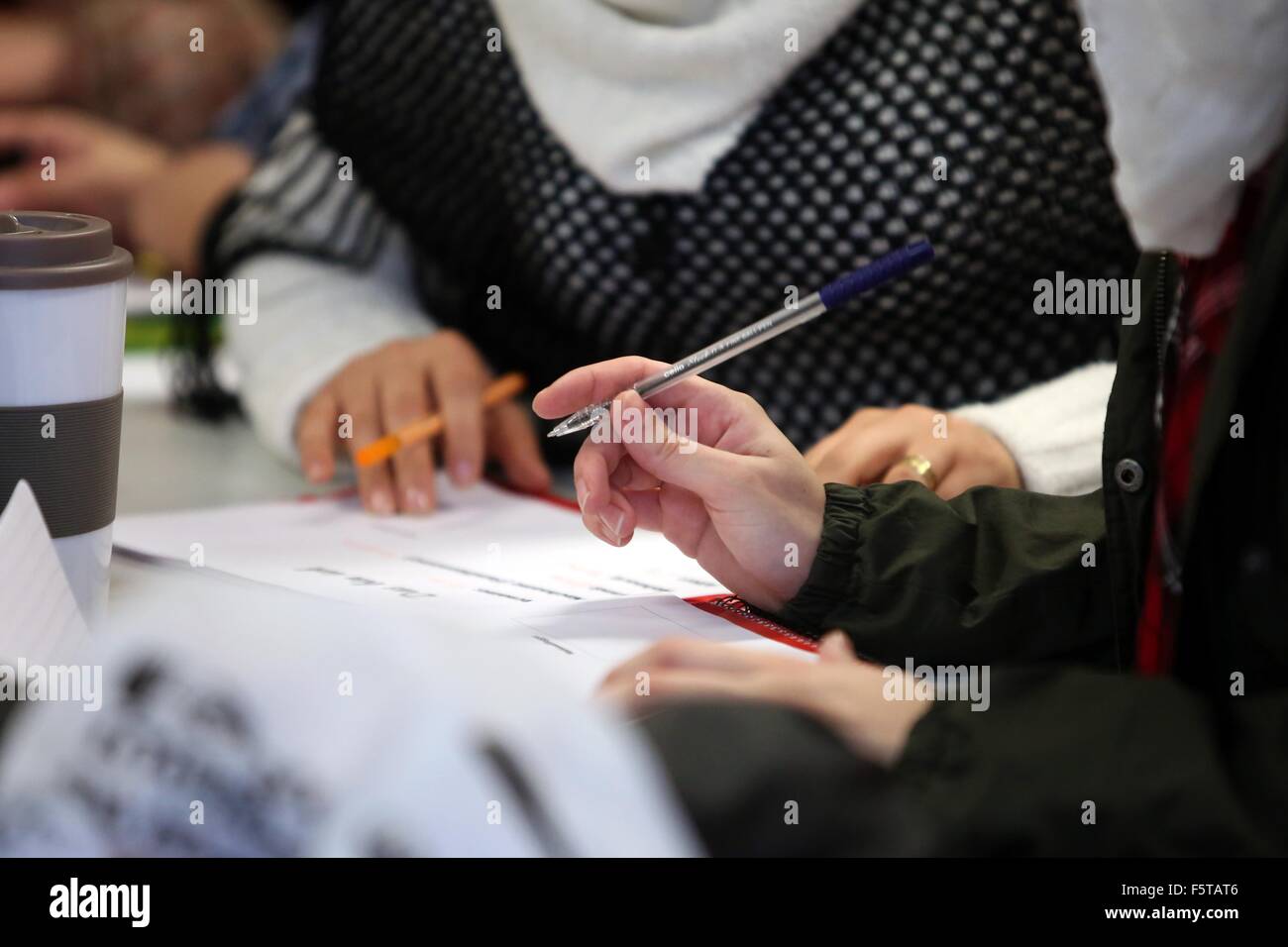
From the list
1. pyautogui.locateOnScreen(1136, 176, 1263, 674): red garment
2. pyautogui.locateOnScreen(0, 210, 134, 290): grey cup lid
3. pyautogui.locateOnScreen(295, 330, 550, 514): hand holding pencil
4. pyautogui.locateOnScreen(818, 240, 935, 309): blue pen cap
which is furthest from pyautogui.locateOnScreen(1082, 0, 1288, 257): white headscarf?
pyautogui.locateOnScreen(295, 330, 550, 514): hand holding pencil

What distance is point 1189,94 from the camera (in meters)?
0.41

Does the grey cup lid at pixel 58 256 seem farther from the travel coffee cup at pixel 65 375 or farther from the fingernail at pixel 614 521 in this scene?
the fingernail at pixel 614 521

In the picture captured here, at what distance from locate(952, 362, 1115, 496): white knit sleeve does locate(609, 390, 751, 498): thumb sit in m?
0.20

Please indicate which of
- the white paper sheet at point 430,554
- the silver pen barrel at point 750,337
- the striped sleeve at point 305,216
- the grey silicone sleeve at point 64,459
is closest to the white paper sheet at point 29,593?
the grey silicone sleeve at point 64,459

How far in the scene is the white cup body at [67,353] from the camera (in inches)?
20.2

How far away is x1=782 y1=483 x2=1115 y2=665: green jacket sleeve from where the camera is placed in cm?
58

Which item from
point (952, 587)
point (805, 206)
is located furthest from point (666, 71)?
point (952, 587)

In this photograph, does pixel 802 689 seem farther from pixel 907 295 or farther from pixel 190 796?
pixel 907 295

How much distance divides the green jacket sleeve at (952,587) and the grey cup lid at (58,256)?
0.32 m

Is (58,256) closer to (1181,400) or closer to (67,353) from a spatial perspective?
(67,353)

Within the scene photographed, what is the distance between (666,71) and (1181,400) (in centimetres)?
44

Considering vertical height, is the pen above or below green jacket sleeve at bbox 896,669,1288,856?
above

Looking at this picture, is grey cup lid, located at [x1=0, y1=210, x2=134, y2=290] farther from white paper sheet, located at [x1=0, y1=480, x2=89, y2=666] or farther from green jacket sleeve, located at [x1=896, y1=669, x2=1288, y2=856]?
green jacket sleeve, located at [x1=896, y1=669, x2=1288, y2=856]
